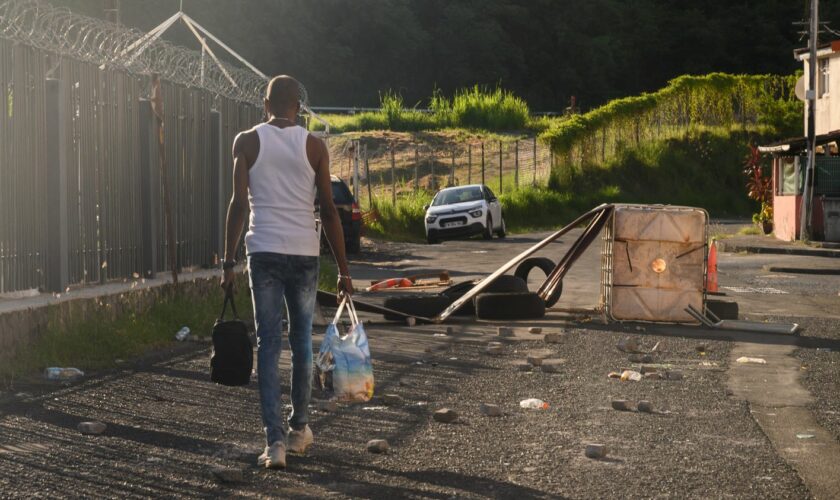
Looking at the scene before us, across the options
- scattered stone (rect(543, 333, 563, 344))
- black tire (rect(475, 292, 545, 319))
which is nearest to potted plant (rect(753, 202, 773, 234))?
black tire (rect(475, 292, 545, 319))

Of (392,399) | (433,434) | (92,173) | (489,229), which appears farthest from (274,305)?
(489,229)

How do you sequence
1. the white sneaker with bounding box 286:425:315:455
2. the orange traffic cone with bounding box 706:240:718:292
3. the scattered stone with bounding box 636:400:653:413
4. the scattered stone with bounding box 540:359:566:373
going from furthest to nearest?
the orange traffic cone with bounding box 706:240:718:292 → the scattered stone with bounding box 540:359:566:373 → the scattered stone with bounding box 636:400:653:413 → the white sneaker with bounding box 286:425:315:455

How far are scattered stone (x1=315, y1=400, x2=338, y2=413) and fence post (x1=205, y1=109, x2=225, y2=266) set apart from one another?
7556 mm

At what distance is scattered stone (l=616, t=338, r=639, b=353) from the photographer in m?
12.4

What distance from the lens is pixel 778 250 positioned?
32.0 m

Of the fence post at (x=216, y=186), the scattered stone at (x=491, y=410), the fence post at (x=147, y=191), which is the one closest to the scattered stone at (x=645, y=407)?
the scattered stone at (x=491, y=410)

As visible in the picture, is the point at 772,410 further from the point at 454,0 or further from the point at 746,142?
the point at 454,0

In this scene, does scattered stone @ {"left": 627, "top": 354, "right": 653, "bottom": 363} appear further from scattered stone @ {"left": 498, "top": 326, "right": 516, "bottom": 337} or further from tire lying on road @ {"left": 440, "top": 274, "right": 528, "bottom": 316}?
tire lying on road @ {"left": 440, "top": 274, "right": 528, "bottom": 316}

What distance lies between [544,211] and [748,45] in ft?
133

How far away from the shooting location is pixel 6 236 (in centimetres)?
1114

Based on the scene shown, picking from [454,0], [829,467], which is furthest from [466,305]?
[454,0]

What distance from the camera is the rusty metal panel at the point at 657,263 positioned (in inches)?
574

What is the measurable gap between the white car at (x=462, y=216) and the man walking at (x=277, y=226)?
98.0ft

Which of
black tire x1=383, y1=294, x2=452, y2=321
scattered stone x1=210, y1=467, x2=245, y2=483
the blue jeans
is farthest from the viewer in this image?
black tire x1=383, y1=294, x2=452, y2=321
